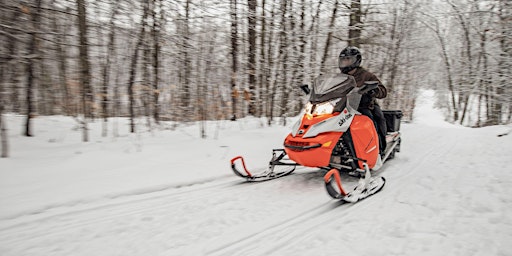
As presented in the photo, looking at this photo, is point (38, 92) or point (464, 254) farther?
point (38, 92)

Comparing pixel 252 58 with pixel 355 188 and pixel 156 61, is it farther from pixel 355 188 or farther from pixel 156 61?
pixel 355 188

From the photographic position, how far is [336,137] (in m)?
3.69

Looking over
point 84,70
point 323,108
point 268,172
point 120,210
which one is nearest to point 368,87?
point 323,108

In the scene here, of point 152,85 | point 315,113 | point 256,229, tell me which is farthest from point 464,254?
point 152,85

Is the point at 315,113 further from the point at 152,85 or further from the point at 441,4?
the point at 441,4

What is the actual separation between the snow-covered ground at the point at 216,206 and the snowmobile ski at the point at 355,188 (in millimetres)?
98

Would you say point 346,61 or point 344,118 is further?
point 346,61

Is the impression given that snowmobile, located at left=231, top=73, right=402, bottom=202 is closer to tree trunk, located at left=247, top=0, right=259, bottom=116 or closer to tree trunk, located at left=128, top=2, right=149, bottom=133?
tree trunk, located at left=128, top=2, right=149, bottom=133

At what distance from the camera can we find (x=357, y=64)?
448 centimetres

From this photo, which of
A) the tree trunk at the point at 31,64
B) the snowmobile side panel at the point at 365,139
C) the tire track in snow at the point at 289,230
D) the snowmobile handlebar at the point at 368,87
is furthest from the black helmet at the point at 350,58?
the tree trunk at the point at 31,64

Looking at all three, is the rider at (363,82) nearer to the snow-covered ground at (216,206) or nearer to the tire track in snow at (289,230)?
the snow-covered ground at (216,206)

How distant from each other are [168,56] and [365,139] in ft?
14.6

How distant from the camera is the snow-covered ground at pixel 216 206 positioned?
2.40m

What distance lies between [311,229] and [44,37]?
14.3 ft
